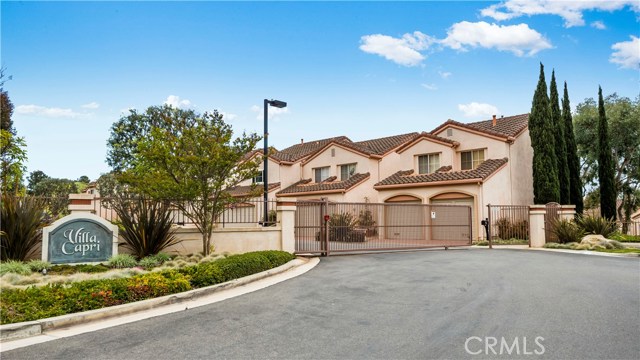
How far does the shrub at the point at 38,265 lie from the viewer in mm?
10602

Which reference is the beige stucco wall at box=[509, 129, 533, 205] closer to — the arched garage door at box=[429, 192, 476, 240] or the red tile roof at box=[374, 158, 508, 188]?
the red tile roof at box=[374, 158, 508, 188]

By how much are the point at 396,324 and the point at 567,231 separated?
1889 cm

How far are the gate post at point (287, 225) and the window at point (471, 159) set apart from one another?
1621 centimetres

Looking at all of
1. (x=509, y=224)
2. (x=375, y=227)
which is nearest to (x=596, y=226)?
(x=509, y=224)

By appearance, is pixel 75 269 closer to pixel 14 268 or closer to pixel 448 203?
pixel 14 268

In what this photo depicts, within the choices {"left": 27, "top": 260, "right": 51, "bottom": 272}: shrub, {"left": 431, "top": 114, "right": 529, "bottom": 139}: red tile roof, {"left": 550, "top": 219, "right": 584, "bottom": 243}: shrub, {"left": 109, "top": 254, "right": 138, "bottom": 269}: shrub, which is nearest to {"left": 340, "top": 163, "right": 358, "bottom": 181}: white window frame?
{"left": 431, "top": 114, "right": 529, "bottom": 139}: red tile roof

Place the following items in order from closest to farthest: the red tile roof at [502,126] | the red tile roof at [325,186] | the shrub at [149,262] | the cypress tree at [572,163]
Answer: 1. the shrub at [149,262]
2. the red tile roof at [502,126]
3. the cypress tree at [572,163]
4. the red tile roof at [325,186]

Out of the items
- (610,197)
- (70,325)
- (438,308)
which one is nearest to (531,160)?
(610,197)

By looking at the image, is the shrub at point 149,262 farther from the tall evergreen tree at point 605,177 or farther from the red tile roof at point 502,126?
the tall evergreen tree at point 605,177

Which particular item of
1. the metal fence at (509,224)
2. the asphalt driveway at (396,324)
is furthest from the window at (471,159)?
the asphalt driveway at (396,324)

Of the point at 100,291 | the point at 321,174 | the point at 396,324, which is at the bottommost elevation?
the point at 396,324

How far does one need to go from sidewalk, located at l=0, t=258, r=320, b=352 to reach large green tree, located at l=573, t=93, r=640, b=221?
3490 centimetres

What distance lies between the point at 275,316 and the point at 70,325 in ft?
10.1

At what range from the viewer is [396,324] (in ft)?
22.5
